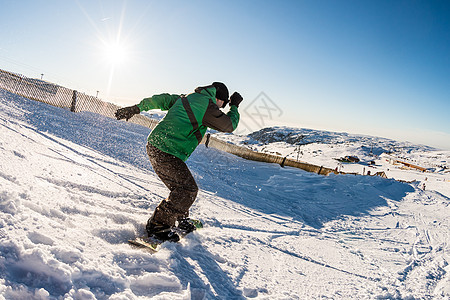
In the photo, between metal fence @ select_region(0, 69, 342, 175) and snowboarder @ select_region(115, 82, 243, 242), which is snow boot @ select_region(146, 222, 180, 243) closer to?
snowboarder @ select_region(115, 82, 243, 242)

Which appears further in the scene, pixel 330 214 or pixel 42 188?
pixel 330 214

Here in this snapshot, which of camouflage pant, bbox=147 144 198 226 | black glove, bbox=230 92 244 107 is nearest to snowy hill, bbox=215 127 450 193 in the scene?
black glove, bbox=230 92 244 107

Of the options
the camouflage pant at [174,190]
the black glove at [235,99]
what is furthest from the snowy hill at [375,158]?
the camouflage pant at [174,190]

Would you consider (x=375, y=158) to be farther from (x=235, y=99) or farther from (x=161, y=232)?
(x=161, y=232)

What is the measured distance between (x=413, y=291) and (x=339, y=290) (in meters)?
0.92

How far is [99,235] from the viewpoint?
209cm

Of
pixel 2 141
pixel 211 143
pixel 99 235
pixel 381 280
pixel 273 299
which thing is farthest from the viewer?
pixel 211 143

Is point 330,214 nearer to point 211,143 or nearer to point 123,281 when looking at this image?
point 123,281

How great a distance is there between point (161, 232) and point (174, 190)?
0.42m

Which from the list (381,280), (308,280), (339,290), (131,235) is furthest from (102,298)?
(381,280)

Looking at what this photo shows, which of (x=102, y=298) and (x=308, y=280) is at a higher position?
(x=102, y=298)

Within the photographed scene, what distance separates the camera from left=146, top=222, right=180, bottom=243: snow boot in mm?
2389

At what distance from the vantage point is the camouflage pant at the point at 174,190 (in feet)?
7.94

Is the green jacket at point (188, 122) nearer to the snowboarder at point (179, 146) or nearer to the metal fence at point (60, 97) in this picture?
the snowboarder at point (179, 146)
